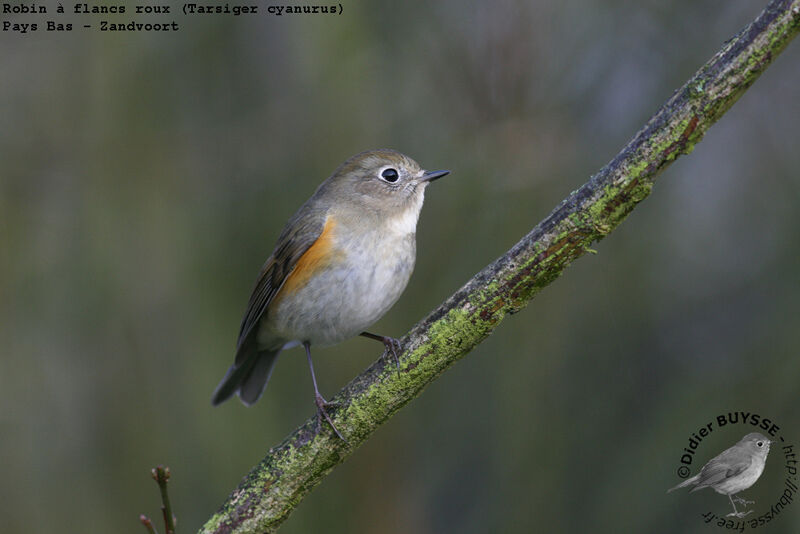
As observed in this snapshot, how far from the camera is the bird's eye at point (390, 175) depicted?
423 centimetres

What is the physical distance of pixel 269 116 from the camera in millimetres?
5598

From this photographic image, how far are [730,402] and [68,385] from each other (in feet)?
13.0

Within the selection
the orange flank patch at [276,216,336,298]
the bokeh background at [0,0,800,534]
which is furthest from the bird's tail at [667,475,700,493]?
the orange flank patch at [276,216,336,298]

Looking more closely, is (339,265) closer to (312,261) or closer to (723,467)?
(312,261)

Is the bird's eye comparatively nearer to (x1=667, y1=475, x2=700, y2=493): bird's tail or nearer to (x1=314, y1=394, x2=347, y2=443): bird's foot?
(x1=314, y1=394, x2=347, y2=443): bird's foot

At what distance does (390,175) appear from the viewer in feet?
13.9

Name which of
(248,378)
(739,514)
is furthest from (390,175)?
(739,514)

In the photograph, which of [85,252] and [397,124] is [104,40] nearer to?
[85,252]

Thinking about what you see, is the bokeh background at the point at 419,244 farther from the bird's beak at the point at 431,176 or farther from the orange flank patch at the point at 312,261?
the orange flank patch at the point at 312,261

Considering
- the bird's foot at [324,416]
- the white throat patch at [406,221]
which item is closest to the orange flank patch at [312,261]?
the white throat patch at [406,221]

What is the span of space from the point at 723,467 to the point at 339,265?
6.45ft

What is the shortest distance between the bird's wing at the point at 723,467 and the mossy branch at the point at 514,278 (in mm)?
1522

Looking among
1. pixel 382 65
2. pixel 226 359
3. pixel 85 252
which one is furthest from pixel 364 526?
pixel 382 65

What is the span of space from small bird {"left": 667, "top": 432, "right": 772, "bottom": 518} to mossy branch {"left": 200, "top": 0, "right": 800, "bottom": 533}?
1.54 m
